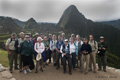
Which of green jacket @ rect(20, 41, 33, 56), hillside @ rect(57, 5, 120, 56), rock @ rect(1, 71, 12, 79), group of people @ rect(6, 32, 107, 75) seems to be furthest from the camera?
hillside @ rect(57, 5, 120, 56)

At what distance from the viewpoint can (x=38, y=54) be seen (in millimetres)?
7516

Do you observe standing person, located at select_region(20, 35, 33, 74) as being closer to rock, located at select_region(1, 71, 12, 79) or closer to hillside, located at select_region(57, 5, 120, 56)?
rock, located at select_region(1, 71, 12, 79)

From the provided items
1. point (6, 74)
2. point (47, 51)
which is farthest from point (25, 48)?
point (47, 51)

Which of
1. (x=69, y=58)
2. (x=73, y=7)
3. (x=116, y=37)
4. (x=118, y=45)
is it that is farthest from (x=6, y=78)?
(x=73, y=7)

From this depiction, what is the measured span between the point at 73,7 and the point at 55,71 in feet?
582

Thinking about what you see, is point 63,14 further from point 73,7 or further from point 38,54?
point 38,54

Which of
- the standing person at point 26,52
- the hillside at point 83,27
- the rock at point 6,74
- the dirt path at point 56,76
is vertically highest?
the hillside at point 83,27

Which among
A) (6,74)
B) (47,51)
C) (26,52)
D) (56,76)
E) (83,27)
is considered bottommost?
(56,76)

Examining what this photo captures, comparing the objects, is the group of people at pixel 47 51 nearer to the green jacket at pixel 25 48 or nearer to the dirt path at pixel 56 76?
the green jacket at pixel 25 48

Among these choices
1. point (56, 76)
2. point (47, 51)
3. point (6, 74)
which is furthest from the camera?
point (47, 51)

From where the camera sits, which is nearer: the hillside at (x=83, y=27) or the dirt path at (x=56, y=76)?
the dirt path at (x=56, y=76)

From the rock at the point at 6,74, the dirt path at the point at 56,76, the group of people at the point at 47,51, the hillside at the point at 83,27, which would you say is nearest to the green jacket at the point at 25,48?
the group of people at the point at 47,51

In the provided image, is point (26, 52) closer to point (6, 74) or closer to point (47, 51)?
point (6, 74)

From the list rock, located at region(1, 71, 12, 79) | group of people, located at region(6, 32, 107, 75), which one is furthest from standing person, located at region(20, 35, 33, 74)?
rock, located at region(1, 71, 12, 79)
